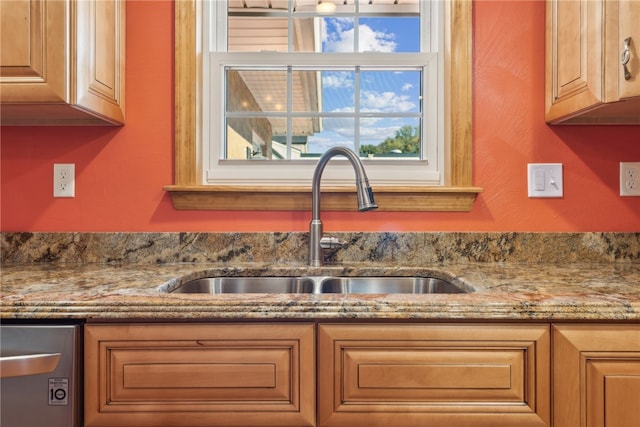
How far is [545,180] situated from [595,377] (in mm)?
820

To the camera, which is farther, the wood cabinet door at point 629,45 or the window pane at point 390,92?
the window pane at point 390,92

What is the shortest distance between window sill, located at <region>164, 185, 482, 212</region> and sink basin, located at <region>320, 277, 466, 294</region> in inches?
10.2

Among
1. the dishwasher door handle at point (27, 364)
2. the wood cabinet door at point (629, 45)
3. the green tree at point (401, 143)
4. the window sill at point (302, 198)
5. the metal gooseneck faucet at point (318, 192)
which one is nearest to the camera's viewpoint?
the dishwasher door handle at point (27, 364)

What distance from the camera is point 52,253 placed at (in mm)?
1504

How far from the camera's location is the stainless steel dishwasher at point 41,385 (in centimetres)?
85

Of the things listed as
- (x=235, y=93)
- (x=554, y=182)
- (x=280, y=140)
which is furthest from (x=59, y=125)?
(x=554, y=182)

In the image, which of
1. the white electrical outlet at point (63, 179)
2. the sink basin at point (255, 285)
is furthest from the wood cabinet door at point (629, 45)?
the white electrical outlet at point (63, 179)

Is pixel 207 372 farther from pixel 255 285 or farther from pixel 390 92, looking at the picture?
pixel 390 92

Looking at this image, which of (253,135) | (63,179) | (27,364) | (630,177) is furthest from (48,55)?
(630,177)

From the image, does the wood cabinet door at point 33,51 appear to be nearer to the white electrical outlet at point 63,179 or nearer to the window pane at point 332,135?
the white electrical outlet at point 63,179

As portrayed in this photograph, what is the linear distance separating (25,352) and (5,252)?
0.82 m

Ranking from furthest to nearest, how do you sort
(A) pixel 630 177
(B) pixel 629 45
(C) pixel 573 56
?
(A) pixel 630 177
(C) pixel 573 56
(B) pixel 629 45

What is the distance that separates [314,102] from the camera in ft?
5.45

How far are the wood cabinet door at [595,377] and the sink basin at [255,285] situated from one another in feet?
2.37
